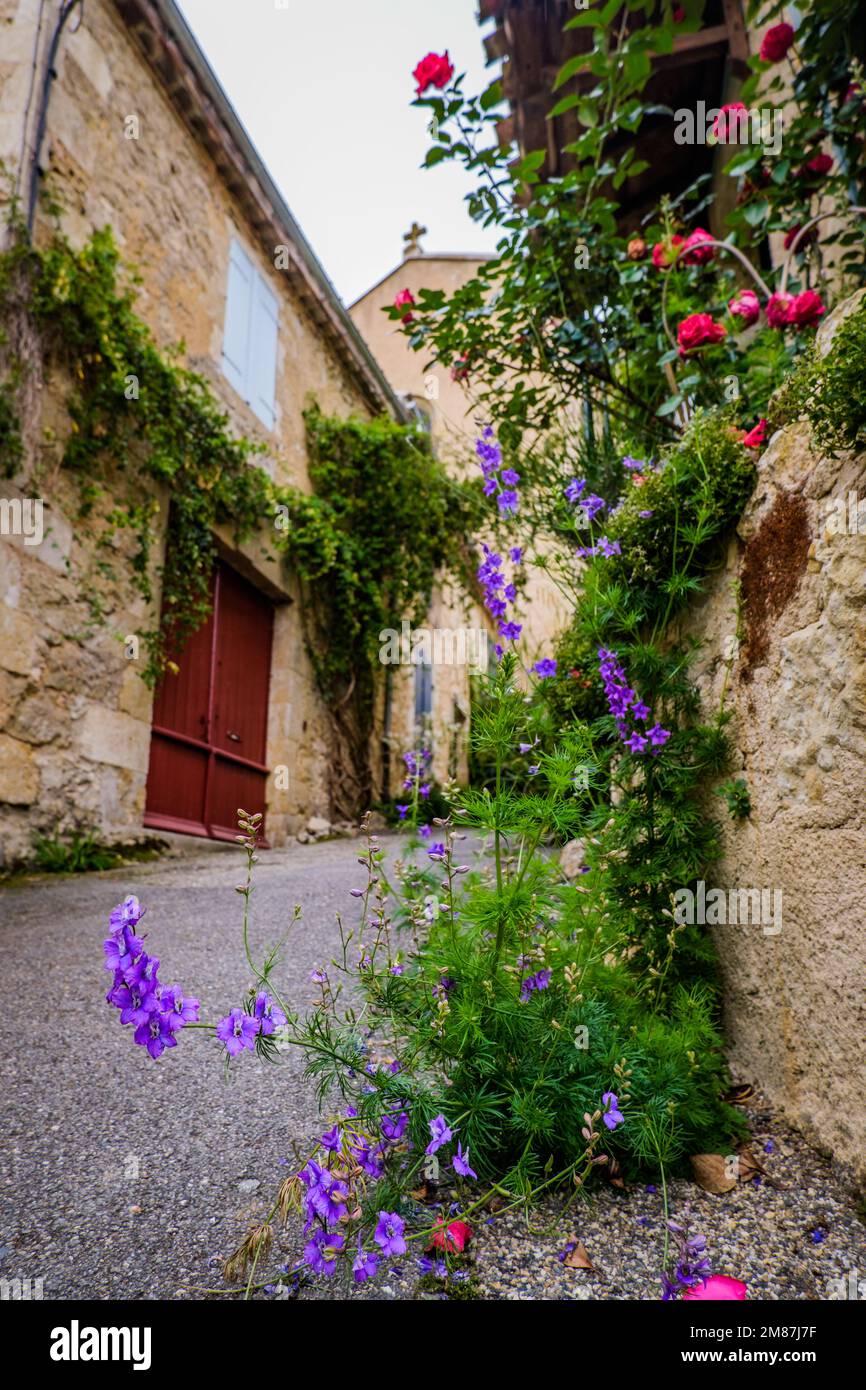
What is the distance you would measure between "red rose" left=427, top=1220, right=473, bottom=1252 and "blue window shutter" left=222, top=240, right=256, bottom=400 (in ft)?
21.5

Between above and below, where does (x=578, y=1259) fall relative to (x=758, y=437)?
below

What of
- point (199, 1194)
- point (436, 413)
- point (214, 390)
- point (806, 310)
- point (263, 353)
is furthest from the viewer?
point (436, 413)

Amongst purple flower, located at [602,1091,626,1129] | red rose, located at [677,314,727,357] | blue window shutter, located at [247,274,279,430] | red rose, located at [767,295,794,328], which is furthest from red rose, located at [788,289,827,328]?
blue window shutter, located at [247,274,279,430]

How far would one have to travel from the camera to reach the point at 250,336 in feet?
23.1

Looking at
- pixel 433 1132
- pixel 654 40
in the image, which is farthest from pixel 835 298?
pixel 433 1132

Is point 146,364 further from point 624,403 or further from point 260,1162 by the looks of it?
point 260,1162

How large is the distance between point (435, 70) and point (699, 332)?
1450mm

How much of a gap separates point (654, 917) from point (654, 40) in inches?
115

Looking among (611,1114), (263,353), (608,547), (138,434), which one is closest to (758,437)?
(608,547)

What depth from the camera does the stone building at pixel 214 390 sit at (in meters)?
4.39

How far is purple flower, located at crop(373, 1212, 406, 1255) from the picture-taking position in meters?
1.10

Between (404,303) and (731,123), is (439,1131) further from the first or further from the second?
(731,123)

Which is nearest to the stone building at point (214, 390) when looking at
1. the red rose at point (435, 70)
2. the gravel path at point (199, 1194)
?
the gravel path at point (199, 1194)

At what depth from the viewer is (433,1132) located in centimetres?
120
